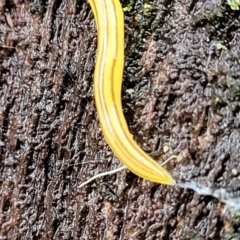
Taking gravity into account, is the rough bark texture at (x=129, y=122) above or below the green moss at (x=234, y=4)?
below

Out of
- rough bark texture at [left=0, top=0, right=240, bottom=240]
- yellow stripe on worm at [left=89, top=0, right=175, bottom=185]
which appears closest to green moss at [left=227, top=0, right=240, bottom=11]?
rough bark texture at [left=0, top=0, right=240, bottom=240]

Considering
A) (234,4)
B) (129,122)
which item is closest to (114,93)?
(129,122)

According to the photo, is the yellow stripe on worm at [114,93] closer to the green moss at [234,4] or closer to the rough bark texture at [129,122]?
the rough bark texture at [129,122]

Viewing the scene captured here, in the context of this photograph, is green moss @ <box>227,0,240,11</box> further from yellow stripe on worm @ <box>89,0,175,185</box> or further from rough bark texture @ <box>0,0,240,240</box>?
yellow stripe on worm @ <box>89,0,175,185</box>

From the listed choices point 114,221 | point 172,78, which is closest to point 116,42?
point 172,78

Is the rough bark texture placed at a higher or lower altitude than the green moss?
lower

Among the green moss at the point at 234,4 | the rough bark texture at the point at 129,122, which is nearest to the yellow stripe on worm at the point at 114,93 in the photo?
the rough bark texture at the point at 129,122

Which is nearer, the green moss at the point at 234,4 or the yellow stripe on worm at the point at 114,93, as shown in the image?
the yellow stripe on worm at the point at 114,93
